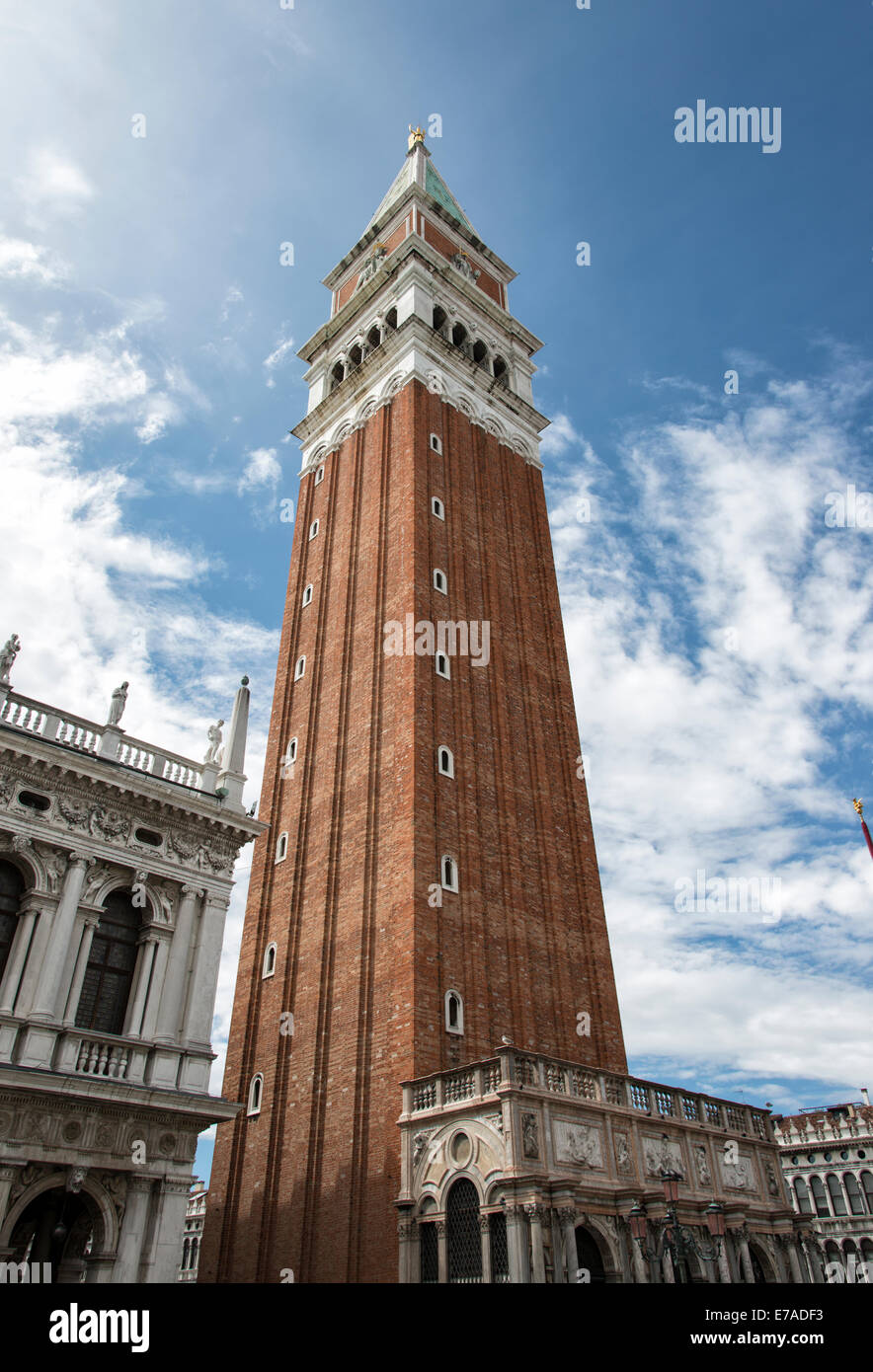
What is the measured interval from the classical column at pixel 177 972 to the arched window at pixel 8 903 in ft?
11.9

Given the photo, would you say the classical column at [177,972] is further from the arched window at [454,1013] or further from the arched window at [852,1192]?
the arched window at [852,1192]

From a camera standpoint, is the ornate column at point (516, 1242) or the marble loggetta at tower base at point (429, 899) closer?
the ornate column at point (516, 1242)

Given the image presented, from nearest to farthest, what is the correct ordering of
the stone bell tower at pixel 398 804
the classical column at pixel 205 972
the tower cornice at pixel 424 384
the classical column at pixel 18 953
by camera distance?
the classical column at pixel 18 953 → the classical column at pixel 205 972 → the stone bell tower at pixel 398 804 → the tower cornice at pixel 424 384

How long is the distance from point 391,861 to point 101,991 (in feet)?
34.0

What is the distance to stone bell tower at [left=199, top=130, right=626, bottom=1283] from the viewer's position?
26.7 m

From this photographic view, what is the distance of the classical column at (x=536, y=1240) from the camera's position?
18.9 m

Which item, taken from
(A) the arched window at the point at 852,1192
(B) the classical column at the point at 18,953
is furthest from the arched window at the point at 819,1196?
(B) the classical column at the point at 18,953

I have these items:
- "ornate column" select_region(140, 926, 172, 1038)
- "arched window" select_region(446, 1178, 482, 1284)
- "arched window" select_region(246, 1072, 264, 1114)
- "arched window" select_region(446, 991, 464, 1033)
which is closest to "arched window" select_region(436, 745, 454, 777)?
"arched window" select_region(446, 991, 464, 1033)

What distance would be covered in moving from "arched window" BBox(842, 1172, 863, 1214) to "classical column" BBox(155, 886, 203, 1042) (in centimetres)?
6492

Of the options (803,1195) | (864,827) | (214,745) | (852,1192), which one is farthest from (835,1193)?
(214,745)

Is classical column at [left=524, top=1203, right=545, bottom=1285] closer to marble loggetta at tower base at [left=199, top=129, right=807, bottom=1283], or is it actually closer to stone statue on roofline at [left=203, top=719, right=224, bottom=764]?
marble loggetta at tower base at [left=199, top=129, right=807, bottom=1283]

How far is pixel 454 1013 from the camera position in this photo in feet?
88.5

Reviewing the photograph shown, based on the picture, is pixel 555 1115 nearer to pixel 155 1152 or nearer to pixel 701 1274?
pixel 701 1274
